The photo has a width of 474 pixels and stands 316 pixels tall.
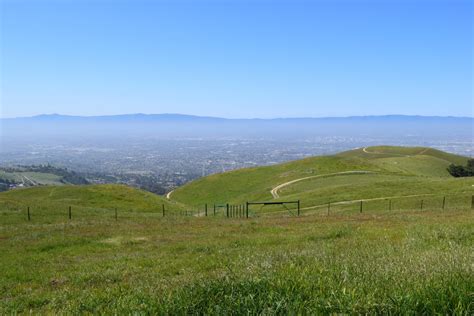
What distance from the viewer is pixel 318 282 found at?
562 cm

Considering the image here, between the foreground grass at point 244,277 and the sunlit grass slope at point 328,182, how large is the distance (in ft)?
124

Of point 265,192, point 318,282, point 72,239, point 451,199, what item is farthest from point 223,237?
point 265,192

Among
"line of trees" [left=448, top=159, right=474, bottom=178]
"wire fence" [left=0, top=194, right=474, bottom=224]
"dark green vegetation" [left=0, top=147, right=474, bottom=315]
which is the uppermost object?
"dark green vegetation" [left=0, top=147, right=474, bottom=315]

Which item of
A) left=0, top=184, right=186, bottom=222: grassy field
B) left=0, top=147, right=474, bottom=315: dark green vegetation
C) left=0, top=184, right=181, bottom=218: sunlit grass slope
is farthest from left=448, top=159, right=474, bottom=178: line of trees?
left=0, top=184, right=181, bottom=218: sunlit grass slope

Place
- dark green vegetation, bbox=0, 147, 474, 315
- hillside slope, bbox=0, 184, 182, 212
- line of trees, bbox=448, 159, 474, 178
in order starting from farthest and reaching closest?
line of trees, bbox=448, 159, 474, 178 < hillside slope, bbox=0, 184, 182, 212 < dark green vegetation, bbox=0, 147, 474, 315

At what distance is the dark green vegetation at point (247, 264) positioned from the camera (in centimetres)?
490

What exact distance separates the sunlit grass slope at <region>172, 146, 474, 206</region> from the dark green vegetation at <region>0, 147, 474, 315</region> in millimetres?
1945

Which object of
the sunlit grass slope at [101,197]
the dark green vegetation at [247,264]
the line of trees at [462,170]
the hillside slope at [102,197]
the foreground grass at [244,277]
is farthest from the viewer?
the line of trees at [462,170]

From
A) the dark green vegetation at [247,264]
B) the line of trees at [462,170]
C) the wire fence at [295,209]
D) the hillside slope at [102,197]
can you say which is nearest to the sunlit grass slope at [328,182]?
the dark green vegetation at [247,264]

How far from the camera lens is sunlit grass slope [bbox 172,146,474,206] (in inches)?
2229

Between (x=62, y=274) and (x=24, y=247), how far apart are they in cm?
886

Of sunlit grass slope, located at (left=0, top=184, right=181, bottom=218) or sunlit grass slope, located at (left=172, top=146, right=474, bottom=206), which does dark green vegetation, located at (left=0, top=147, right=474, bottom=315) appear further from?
sunlit grass slope, located at (left=0, top=184, right=181, bottom=218)

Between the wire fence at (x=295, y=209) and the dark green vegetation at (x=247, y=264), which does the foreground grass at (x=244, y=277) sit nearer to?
the dark green vegetation at (x=247, y=264)

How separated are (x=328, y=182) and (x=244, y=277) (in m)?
74.3
